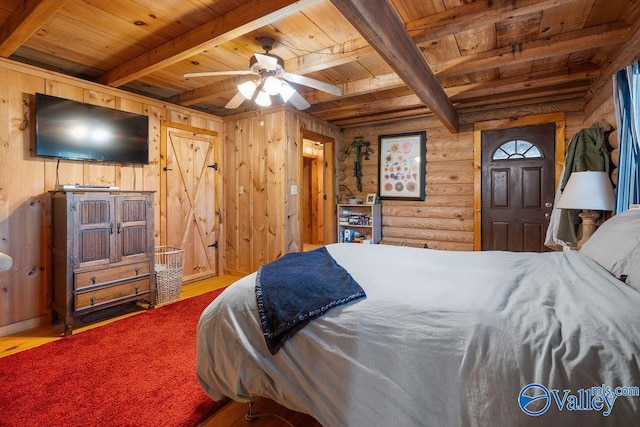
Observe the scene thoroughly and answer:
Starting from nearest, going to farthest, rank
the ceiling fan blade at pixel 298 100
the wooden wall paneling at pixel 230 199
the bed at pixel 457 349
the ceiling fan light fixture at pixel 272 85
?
1. the bed at pixel 457 349
2. the ceiling fan light fixture at pixel 272 85
3. the ceiling fan blade at pixel 298 100
4. the wooden wall paneling at pixel 230 199

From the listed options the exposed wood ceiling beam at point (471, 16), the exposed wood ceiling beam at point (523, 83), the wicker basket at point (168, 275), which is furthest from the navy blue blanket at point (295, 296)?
the exposed wood ceiling beam at point (523, 83)

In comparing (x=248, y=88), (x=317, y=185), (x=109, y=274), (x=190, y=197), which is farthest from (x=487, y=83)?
(x=317, y=185)

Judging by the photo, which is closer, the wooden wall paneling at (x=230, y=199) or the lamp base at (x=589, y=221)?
the lamp base at (x=589, y=221)

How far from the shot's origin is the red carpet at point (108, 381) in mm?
1564

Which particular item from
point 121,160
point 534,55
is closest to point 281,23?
point 534,55

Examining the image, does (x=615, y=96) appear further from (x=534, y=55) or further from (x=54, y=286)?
(x=54, y=286)

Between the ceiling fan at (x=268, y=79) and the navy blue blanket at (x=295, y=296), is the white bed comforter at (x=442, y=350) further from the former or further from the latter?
the ceiling fan at (x=268, y=79)

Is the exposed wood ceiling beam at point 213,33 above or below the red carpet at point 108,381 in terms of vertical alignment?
above

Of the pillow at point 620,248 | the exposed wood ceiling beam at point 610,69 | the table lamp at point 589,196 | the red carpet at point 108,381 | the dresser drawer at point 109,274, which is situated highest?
the exposed wood ceiling beam at point 610,69

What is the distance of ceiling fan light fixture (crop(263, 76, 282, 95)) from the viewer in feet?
7.93

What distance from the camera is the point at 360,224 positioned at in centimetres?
461

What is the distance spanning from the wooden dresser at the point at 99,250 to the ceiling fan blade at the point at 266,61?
1.73 meters

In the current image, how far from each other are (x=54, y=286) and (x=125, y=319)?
2.28 ft

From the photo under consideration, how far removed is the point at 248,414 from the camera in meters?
1.56
